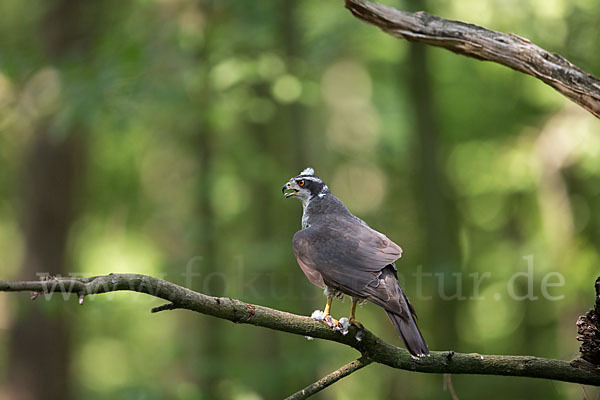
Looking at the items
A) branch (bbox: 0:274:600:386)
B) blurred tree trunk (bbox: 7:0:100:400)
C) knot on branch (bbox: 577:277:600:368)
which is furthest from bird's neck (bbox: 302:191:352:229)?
blurred tree trunk (bbox: 7:0:100:400)

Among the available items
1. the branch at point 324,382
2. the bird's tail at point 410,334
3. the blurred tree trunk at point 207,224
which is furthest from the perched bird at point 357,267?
the blurred tree trunk at point 207,224

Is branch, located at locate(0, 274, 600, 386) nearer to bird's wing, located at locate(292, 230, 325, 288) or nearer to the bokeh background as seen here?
bird's wing, located at locate(292, 230, 325, 288)

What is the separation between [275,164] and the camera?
10.6 meters

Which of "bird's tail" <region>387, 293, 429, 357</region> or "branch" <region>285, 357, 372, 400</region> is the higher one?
"bird's tail" <region>387, 293, 429, 357</region>

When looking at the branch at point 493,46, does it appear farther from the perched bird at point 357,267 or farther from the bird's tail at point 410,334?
the bird's tail at point 410,334

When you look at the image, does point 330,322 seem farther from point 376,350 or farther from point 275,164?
point 275,164

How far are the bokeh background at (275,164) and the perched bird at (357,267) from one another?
374 cm

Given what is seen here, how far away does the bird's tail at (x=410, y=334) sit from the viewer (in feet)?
10.8

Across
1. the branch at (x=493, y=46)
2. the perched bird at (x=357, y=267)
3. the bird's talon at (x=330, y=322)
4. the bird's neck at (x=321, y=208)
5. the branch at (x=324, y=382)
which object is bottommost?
the branch at (x=324, y=382)

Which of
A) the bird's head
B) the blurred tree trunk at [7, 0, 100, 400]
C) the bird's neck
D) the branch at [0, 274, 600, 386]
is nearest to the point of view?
the branch at [0, 274, 600, 386]

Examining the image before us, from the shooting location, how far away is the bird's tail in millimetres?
3293

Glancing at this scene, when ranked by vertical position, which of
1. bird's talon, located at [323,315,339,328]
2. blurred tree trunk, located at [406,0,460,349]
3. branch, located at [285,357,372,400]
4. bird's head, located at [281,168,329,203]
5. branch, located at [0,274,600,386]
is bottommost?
branch, located at [285,357,372,400]

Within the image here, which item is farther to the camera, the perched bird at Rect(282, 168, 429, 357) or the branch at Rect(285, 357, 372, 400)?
the perched bird at Rect(282, 168, 429, 357)

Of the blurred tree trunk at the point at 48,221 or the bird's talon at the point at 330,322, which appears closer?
the bird's talon at the point at 330,322
